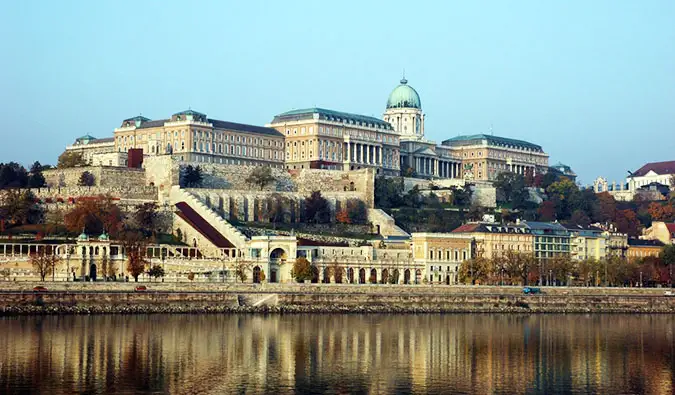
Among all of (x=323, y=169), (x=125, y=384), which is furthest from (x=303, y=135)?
(x=125, y=384)

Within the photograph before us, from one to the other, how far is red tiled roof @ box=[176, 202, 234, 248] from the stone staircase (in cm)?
35

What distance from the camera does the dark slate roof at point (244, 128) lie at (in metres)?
139

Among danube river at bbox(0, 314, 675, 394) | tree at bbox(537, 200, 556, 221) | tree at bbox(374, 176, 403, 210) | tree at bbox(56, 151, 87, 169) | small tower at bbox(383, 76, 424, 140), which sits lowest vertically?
danube river at bbox(0, 314, 675, 394)

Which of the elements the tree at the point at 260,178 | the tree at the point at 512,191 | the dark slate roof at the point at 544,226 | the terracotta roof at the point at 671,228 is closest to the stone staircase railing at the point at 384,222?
the tree at the point at 260,178

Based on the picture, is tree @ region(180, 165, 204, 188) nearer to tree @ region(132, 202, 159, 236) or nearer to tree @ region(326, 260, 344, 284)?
tree @ region(132, 202, 159, 236)

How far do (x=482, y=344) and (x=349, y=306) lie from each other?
2010cm

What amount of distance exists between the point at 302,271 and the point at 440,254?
14762 millimetres

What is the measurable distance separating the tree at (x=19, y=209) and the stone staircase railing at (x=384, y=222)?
2999 cm

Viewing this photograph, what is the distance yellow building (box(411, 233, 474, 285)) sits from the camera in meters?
108

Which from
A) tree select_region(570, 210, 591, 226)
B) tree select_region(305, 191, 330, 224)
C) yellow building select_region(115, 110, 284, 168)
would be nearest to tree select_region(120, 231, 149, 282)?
tree select_region(305, 191, 330, 224)

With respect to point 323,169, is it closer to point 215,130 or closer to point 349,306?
point 215,130

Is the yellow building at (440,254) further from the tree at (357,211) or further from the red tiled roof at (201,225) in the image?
the red tiled roof at (201,225)

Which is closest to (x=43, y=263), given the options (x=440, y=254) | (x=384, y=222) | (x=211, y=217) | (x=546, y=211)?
(x=211, y=217)

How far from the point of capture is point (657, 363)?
60.9m
